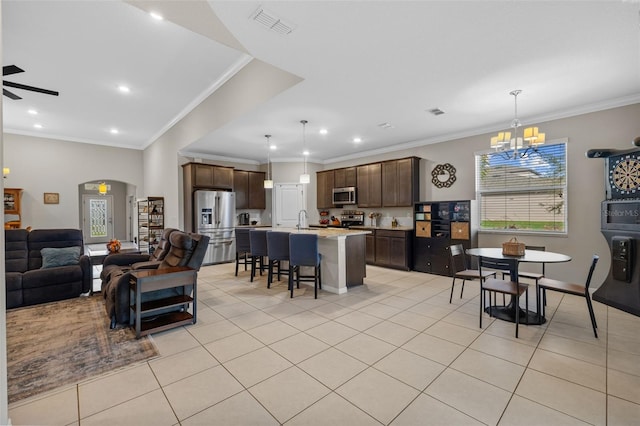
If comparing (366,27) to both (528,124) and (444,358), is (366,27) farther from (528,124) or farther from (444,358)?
(528,124)

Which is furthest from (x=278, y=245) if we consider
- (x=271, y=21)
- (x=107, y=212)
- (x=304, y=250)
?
(x=107, y=212)

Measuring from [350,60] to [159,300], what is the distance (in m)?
3.53

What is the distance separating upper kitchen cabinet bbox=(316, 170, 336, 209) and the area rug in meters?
5.69

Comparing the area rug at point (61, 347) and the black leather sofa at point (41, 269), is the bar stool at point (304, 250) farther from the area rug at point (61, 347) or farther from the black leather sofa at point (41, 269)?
the black leather sofa at point (41, 269)

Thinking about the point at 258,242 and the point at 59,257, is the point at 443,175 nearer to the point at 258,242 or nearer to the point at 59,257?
the point at 258,242

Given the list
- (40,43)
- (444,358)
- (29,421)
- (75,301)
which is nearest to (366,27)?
(444,358)

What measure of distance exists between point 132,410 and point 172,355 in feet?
2.40

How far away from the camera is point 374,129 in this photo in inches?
219

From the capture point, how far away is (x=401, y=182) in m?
6.49

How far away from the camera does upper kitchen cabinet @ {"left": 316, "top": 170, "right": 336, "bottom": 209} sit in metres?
8.16

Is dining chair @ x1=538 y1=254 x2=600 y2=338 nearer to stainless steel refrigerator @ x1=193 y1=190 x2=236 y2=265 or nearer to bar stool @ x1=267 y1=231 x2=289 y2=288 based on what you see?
bar stool @ x1=267 y1=231 x2=289 y2=288

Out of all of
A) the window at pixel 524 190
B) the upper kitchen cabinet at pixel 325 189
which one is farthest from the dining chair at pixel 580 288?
the upper kitchen cabinet at pixel 325 189

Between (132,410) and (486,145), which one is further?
(486,145)

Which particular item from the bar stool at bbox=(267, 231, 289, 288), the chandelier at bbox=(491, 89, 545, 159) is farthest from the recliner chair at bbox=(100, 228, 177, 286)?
the chandelier at bbox=(491, 89, 545, 159)
